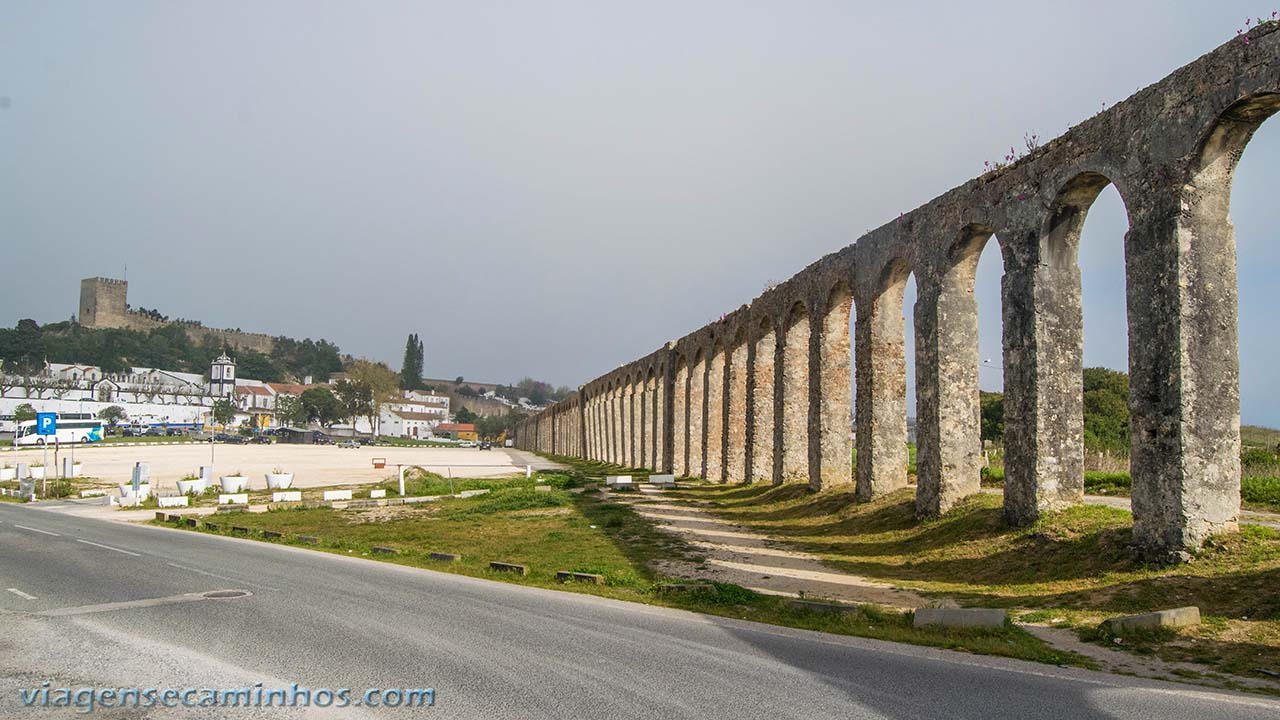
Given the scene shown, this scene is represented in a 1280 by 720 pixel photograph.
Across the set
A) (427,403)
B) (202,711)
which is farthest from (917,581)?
(427,403)

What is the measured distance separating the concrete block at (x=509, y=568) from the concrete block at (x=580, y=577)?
26.3 inches

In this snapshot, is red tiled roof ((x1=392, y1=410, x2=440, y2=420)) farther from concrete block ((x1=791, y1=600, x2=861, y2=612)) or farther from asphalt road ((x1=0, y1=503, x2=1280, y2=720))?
concrete block ((x1=791, y1=600, x2=861, y2=612))

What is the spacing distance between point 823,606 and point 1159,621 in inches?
116

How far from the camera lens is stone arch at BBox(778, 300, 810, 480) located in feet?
74.9

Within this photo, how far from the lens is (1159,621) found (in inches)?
300

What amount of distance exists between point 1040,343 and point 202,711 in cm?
1153

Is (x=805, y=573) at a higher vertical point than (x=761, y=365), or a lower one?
lower

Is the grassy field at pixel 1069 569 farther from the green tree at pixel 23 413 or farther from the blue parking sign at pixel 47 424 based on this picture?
the green tree at pixel 23 413

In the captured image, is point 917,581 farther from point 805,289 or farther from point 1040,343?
point 805,289

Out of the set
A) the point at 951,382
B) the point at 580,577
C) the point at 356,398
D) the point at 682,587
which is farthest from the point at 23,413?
the point at 682,587

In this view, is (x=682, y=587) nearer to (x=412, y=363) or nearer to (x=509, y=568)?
(x=509, y=568)

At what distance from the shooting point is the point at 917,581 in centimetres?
1153

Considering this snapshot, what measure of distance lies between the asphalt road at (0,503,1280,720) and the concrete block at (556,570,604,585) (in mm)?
941

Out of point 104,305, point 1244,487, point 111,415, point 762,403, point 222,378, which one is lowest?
point 1244,487
